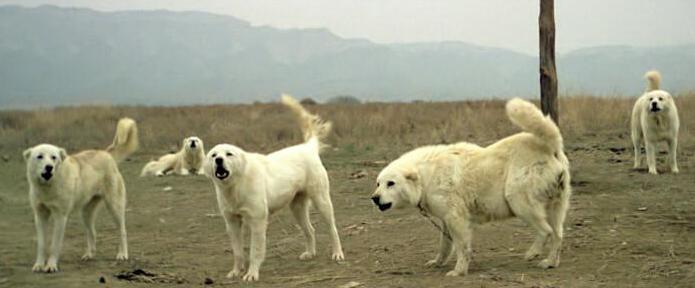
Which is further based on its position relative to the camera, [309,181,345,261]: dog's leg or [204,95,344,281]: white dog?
[309,181,345,261]: dog's leg

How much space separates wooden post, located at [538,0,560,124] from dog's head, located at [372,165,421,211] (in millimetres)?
6132

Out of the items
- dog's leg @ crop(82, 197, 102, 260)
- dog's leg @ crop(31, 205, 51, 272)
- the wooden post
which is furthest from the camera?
the wooden post

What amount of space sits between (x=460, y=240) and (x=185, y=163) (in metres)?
11.8

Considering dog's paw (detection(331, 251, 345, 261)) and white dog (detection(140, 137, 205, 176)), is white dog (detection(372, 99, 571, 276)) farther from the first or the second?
white dog (detection(140, 137, 205, 176))

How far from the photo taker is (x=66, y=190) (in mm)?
8516

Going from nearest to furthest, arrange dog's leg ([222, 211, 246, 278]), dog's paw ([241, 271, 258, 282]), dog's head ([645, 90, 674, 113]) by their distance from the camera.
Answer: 1. dog's paw ([241, 271, 258, 282])
2. dog's leg ([222, 211, 246, 278])
3. dog's head ([645, 90, 674, 113])

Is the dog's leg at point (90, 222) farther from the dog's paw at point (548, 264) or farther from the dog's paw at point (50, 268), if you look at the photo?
the dog's paw at point (548, 264)

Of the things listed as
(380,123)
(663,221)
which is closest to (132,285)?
(663,221)

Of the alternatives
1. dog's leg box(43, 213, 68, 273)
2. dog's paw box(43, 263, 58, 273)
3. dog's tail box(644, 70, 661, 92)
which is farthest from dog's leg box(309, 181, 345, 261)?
dog's tail box(644, 70, 661, 92)

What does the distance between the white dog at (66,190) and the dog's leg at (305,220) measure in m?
1.81

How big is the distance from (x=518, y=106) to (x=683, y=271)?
5.94 feet

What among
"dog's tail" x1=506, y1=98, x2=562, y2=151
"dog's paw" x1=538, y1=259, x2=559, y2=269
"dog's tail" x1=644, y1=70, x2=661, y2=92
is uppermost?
"dog's tail" x1=506, y1=98, x2=562, y2=151

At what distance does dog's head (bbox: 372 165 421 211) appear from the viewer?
771 centimetres

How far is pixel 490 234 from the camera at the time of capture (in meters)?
9.27
